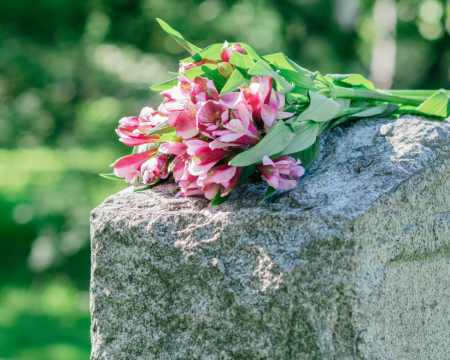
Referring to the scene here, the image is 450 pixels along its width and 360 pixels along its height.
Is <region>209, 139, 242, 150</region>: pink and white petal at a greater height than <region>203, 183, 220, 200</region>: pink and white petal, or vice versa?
<region>209, 139, 242, 150</region>: pink and white petal

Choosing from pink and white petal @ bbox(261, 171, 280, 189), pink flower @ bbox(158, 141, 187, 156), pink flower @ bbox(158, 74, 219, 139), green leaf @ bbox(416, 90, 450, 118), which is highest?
green leaf @ bbox(416, 90, 450, 118)

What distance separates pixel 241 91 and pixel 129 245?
1.29 ft

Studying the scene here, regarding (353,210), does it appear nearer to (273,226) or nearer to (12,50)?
(273,226)

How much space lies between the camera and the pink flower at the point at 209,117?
0.81 metres

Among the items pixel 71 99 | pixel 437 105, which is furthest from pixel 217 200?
pixel 71 99

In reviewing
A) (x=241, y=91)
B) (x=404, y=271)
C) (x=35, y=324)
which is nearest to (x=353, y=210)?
(x=404, y=271)

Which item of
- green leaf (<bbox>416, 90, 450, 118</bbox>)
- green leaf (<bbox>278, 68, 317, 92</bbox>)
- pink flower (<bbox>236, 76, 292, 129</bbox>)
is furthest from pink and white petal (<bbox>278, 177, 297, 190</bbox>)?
green leaf (<bbox>416, 90, 450, 118</bbox>)

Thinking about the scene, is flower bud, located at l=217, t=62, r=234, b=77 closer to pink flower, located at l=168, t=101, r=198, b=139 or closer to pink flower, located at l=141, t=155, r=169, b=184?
pink flower, located at l=168, t=101, r=198, b=139

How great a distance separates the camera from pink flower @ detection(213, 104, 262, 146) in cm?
78

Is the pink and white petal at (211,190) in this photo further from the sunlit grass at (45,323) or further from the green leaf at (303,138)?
the sunlit grass at (45,323)

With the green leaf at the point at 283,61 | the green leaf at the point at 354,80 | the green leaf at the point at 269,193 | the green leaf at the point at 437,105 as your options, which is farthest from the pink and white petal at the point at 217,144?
the green leaf at the point at 437,105

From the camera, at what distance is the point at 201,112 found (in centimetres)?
81

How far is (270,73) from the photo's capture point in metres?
0.80

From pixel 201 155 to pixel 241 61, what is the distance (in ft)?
0.65
